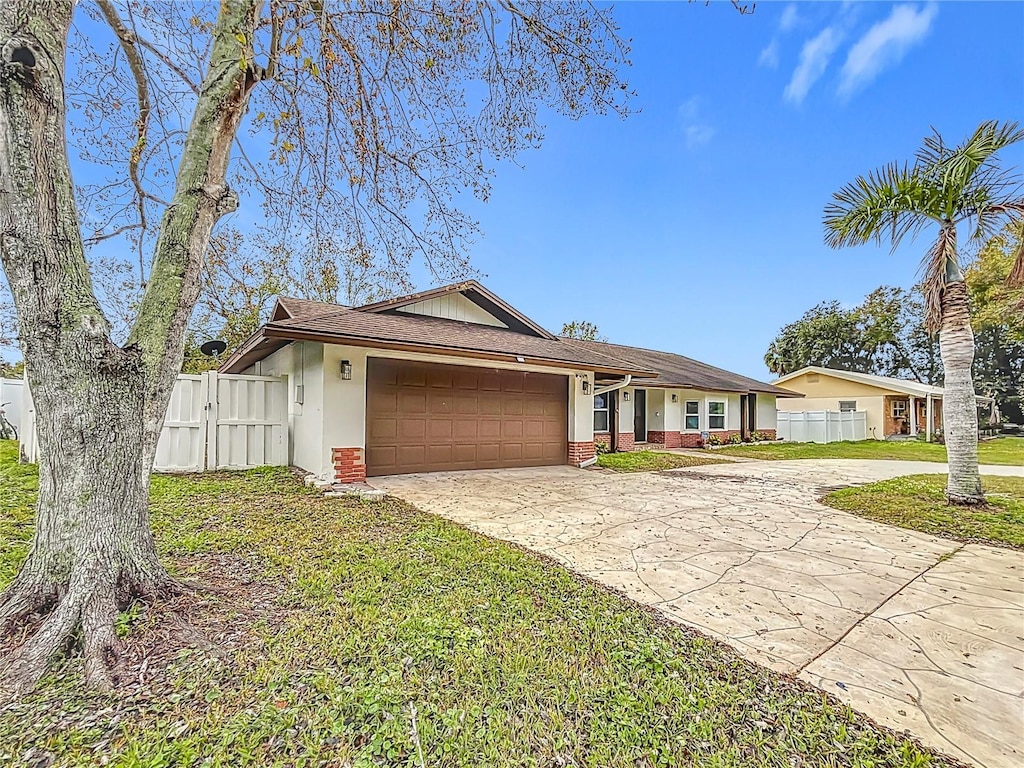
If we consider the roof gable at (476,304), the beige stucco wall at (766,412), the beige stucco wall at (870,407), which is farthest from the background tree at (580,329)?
the roof gable at (476,304)

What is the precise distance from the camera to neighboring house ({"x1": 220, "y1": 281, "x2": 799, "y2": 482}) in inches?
311

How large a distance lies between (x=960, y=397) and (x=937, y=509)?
1596 mm

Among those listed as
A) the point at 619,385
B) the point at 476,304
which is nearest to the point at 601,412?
the point at 619,385

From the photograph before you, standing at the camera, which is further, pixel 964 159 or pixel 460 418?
pixel 460 418

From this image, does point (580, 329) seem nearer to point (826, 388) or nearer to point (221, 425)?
point (826, 388)

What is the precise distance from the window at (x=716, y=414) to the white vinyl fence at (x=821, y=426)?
15.0 feet

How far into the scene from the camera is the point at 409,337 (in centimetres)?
823

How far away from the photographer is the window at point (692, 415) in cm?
1770

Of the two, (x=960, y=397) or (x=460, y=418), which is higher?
(x=960, y=397)

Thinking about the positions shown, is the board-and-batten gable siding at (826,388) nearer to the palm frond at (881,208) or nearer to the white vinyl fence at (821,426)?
the white vinyl fence at (821,426)

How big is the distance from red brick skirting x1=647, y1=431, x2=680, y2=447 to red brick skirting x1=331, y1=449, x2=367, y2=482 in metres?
12.0

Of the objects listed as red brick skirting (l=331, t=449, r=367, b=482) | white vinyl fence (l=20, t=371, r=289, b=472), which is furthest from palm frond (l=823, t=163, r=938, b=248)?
white vinyl fence (l=20, t=371, r=289, b=472)

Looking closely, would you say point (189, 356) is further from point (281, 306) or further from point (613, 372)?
point (613, 372)

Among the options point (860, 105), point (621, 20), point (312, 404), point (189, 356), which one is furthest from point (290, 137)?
point (189, 356)
